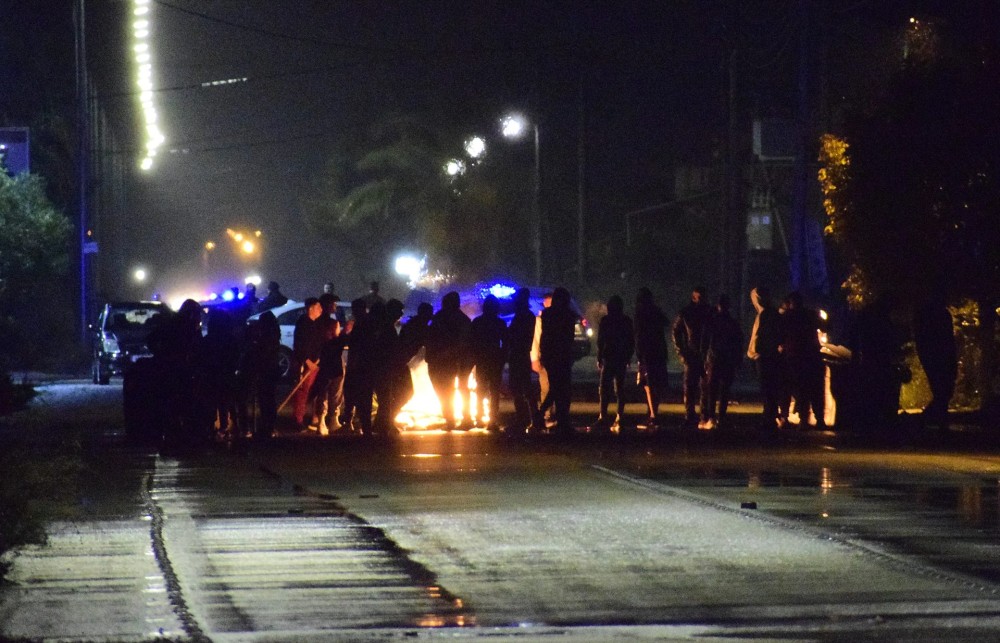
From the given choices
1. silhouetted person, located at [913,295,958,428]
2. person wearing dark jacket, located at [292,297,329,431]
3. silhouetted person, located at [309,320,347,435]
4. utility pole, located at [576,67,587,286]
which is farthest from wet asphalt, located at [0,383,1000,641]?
utility pole, located at [576,67,587,286]

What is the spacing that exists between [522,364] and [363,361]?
6.62 ft

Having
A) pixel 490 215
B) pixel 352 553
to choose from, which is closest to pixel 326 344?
pixel 352 553

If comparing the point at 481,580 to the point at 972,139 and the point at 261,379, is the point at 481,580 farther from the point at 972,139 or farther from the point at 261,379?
the point at 972,139

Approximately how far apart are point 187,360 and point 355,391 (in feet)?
6.87

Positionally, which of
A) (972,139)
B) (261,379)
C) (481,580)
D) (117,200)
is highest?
(117,200)

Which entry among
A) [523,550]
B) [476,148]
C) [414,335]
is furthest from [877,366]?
[476,148]

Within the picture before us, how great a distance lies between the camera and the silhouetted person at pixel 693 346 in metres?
21.6

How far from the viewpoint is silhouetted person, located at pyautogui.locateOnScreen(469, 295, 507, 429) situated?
68.1 ft

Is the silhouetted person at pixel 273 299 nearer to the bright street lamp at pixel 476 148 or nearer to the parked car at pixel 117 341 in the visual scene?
the parked car at pixel 117 341

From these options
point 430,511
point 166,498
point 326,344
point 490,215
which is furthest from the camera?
point 490,215

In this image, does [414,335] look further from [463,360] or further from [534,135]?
[534,135]

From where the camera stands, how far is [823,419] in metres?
21.4

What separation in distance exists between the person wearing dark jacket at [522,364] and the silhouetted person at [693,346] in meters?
1.90

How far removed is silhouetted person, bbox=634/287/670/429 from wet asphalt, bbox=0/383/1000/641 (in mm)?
3961
